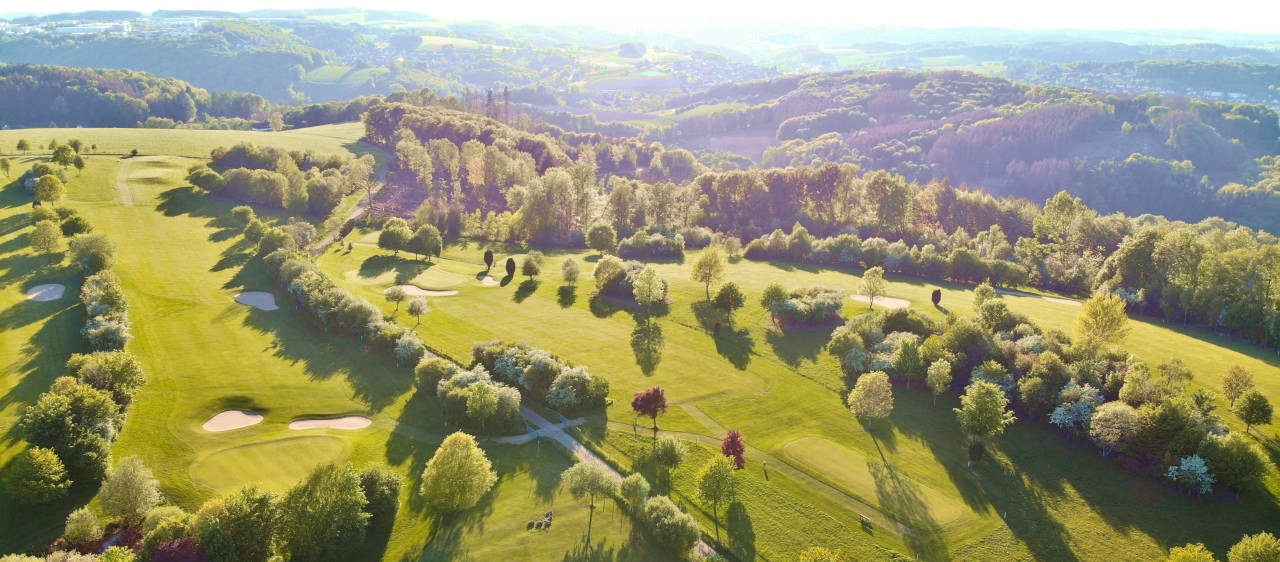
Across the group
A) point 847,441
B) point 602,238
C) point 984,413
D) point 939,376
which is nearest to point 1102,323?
point 939,376

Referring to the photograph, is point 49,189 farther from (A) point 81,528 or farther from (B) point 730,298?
(B) point 730,298

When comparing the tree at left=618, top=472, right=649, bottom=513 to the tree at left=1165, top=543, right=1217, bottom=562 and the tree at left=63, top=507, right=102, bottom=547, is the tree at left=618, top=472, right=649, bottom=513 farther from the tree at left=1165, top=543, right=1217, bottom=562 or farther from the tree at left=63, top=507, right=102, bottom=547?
the tree at left=63, top=507, right=102, bottom=547

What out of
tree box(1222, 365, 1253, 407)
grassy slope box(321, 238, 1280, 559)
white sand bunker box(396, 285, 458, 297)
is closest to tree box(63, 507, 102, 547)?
grassy slope box(321, 238, 1280, 559)

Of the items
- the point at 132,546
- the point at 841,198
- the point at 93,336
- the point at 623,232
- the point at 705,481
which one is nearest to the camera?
the point at 132,546

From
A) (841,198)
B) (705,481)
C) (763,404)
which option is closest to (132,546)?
(705,481)

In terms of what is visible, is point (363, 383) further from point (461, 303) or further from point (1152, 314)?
point (1152, 314)

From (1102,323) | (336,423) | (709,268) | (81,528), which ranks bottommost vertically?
(336,423)
